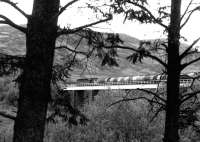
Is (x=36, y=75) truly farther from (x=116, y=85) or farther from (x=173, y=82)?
(x=116, y=85)

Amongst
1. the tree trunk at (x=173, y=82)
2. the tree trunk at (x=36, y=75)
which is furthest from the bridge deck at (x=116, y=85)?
the tree trunk at (x=36, y=75)

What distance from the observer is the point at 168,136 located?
30.0 feet

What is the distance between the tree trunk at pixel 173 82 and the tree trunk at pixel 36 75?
2.71 m

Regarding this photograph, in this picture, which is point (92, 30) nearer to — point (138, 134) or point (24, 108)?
point (24, 108)

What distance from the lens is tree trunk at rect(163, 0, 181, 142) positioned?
9.10 meters

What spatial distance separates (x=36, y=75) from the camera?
8.78 meters

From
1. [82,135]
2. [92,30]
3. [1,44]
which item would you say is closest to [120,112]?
[82,135]

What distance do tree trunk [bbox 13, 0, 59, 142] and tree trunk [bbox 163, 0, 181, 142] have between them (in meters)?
2.71

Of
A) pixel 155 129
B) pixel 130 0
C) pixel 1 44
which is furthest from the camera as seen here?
pixel 1 44

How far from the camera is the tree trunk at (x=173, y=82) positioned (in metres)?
9.10

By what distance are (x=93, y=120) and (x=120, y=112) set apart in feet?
8.73

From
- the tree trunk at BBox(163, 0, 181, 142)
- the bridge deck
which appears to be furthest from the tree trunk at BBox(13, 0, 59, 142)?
the bridge deck

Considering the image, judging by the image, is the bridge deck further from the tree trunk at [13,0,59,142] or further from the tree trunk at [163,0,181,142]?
the tree trunk at [13,0,59,142]

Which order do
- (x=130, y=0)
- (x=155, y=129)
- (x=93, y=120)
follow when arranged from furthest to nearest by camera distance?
(x=93, y=120)
(x=155, y=129)
(x=130, y=0)
